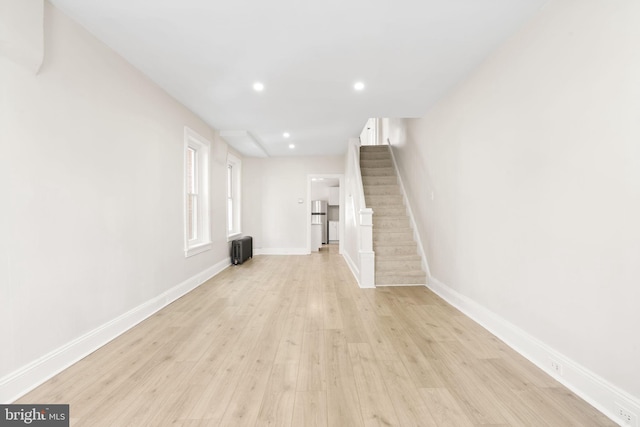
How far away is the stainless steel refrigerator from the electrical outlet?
7.85 metres

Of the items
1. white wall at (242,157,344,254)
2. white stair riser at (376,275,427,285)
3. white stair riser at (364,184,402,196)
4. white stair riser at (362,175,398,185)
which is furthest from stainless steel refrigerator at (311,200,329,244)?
white stair riser at (376,275,427,285)

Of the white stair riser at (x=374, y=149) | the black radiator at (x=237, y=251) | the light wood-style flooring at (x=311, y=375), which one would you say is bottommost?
the light wood-style flooring at (x=311, y=375)

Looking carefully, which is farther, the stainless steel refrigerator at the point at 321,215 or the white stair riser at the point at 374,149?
the stainless steel refrigerator at the point at 321,215

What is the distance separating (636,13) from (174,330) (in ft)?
13.2

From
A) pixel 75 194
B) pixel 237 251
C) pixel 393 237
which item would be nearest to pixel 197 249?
pixel 237 251

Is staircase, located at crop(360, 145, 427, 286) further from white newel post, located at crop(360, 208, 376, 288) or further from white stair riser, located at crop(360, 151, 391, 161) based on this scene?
white newel post, located at crop(360, 208, 376, 288)

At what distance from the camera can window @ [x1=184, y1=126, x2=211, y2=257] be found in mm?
4502

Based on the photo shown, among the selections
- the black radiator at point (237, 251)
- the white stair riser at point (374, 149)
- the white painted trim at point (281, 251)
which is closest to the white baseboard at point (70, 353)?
the black radiator at point (237, 251)

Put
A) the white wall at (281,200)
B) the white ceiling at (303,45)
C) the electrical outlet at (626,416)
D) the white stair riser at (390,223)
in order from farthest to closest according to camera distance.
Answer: the white wall at (281,200) < the white stair riser at (390,223) < the white ceiling at (303,45) < the electrical outlet at (626,416)

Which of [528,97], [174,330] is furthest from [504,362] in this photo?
[174,330]

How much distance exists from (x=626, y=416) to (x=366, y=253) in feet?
9.94

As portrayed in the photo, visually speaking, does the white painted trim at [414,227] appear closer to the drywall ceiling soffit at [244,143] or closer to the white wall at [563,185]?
the white wall at [563,185]

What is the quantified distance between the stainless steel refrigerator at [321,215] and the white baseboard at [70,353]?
6.28 m

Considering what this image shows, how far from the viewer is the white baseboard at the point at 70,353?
1712 millimetres
